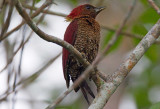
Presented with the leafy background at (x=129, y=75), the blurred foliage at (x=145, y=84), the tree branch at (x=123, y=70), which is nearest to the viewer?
the tree branch at (x=123, y=70)

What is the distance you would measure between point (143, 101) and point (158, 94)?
4.55 feet

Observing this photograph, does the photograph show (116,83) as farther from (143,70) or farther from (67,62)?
(143,70)

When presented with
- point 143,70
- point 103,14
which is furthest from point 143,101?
point 103,14

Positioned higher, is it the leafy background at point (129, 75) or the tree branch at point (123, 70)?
the tree branch at point (123, 70)

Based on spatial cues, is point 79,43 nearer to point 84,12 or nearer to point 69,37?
point 69,37

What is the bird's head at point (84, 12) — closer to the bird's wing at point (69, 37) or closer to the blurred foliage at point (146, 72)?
the bird's wing at point (69, 37)

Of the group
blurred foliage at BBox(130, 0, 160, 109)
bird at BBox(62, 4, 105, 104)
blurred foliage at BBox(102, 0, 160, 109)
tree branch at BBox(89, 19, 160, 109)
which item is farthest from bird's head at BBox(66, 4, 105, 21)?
tree branch at BBox(89, 19, 160, 109)

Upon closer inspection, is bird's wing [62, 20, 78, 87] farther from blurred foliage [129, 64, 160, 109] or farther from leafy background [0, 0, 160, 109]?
→ blurred foliage [129, 64, 160, 109]

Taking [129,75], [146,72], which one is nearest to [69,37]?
[129,75]

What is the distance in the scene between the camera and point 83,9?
4.89 metres

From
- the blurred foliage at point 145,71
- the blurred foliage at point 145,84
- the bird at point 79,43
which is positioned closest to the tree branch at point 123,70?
the bird at point 79,43

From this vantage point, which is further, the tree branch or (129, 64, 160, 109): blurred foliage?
(129, 64, 160, 109): blurred foliage

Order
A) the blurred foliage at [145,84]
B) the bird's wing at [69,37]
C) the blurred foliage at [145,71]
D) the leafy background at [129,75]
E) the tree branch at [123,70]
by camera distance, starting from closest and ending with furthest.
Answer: the tree branch at [123,70]
the bird's wing at [69,37]
the blurred foliage at [145,71]
the leafy background at [129,75]
the blurred foliage at [145,84]

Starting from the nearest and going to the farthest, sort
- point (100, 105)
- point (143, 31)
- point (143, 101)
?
point (100, 105) < point (143, 31) < point (143, 101)
